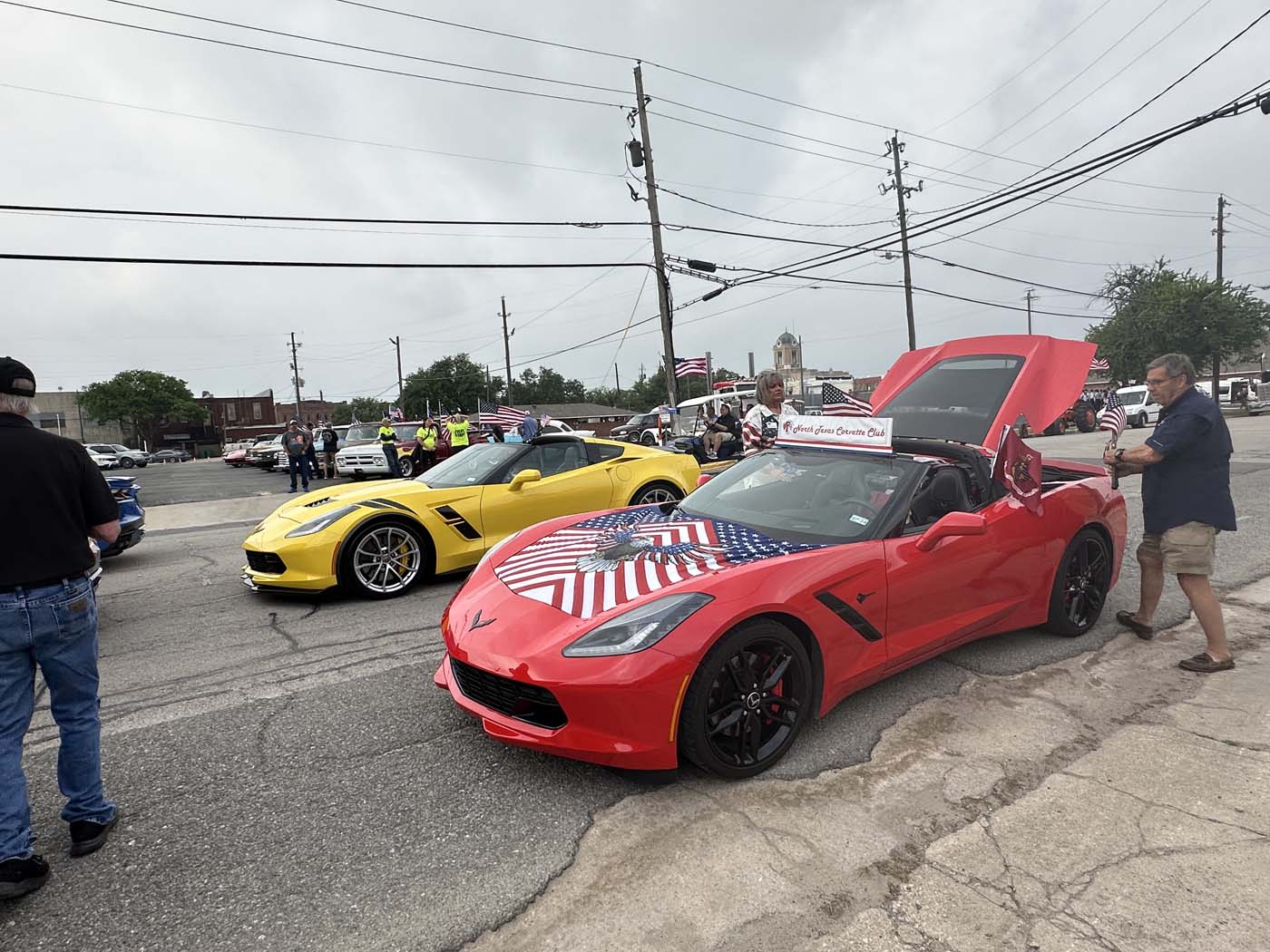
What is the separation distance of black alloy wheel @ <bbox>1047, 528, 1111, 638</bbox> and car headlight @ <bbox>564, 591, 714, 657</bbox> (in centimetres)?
260

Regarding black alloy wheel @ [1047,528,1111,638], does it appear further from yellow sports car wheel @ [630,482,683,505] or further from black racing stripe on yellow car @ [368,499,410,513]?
black racing stripe on yellow car @ [368,499,410,513]

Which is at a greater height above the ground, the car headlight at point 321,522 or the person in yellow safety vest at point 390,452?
the person in yellow safety vest at point 390,452

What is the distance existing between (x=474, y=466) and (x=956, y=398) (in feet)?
13.4

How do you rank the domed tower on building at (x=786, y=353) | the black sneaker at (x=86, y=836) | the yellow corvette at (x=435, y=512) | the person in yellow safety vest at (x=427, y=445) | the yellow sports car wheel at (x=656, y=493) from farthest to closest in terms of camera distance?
1. the domed tower on building at (x=786, y=353)
2. the person in yellow safety vest at (x=427, y=445)
3. the yellow sports car wheel at (x=656, y=493)
4. the yellow corvette at (x=435, y=512)
5. the black sneaker at (x=86, y=836)

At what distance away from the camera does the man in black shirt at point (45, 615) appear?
2.20m

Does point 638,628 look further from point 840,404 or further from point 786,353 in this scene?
point 786,353

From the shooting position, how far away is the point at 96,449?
44.7m

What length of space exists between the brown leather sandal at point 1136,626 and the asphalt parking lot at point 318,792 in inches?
3.7

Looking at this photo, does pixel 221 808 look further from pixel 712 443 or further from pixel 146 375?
pixel 146 375

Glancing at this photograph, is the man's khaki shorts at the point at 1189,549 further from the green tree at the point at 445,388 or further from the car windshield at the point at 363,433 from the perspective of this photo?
the green tree at the point at 445,388

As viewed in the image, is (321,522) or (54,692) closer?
(54,692)

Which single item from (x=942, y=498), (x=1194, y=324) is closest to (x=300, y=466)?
(x=942, y=498)

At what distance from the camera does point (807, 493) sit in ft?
12.0

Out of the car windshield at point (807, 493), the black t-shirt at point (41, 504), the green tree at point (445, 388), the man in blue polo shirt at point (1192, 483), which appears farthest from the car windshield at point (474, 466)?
the green tree at point (445, 388)
